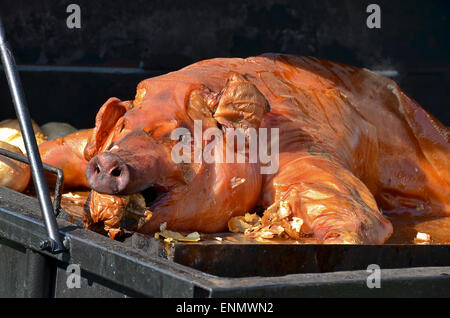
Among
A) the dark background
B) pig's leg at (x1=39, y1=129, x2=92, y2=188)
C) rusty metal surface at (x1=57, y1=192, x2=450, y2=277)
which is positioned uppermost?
the dark background

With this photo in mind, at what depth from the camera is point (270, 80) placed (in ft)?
12.8

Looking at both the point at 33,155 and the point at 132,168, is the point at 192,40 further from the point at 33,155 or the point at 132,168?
the point at 33,155

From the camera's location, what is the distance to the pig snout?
2.69 metres

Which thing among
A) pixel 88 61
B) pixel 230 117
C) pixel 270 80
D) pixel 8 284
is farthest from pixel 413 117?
pixel 8 284

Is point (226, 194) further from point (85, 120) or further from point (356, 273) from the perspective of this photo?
point (85, 120)

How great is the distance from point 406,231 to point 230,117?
1.27 meters

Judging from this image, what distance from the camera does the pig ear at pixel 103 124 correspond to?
3.14 m

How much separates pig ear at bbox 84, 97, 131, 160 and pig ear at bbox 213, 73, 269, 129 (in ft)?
1.42

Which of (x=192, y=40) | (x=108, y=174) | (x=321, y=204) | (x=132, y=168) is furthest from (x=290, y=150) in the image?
(x=192, y=40)

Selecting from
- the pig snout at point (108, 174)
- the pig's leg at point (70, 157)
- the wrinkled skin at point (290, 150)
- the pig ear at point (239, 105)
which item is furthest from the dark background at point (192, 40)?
the pig snout at point (108, 174)

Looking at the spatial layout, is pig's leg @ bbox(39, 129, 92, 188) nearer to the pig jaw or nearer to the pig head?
the pig head

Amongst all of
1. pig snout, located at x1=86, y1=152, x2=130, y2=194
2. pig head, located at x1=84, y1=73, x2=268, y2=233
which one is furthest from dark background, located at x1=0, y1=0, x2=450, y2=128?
pig snout, located at x1=86, y1=152, x2=130, y2=194

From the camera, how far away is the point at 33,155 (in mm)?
2371

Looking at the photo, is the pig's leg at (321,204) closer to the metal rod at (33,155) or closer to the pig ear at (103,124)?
the pig ear at (103,124)
